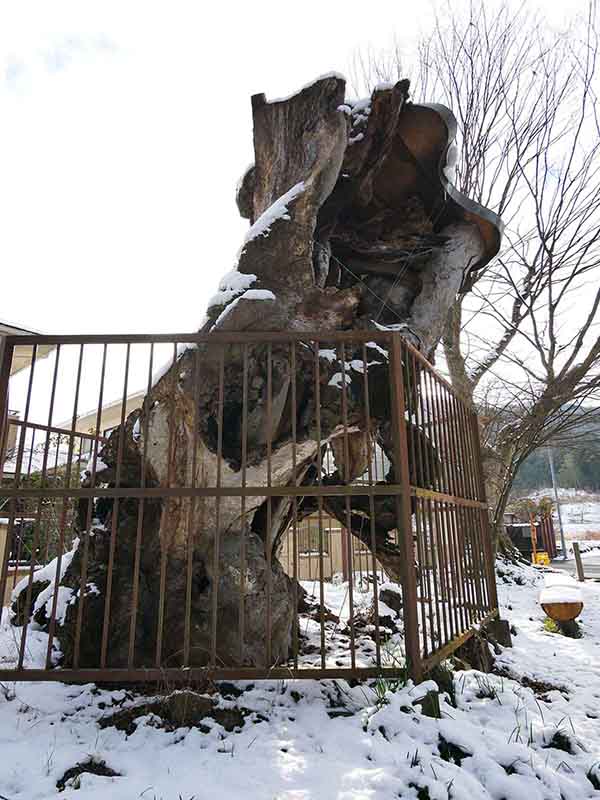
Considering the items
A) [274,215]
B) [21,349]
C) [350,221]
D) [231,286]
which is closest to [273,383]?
[231,286]

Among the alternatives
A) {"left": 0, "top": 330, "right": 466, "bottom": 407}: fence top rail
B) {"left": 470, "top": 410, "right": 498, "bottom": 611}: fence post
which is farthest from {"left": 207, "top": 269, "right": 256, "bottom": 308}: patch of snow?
{"left": 470, "top": 410, "right": 498, "bottom": 611}: fence post

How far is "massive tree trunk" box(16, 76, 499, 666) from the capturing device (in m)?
3.62

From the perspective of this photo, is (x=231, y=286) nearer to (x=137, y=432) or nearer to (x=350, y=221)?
(x=137, y=432)

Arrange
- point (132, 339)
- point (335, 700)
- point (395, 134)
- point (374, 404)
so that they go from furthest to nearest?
point (395, 134) < point (374, 404) < point (132, 339) < point (335, 700)

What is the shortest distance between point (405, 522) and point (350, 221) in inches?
125

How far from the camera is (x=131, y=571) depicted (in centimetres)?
380

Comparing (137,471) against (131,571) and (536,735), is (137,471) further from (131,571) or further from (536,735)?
(536,735)

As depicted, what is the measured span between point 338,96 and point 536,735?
4456 millimetres

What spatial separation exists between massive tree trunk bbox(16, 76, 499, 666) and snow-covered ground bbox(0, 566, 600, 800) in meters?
0.44

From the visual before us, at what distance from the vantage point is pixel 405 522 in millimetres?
3215

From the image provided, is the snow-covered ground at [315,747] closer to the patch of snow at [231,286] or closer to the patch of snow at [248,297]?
the patch of snow at [248,297]

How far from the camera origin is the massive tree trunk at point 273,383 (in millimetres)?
3623

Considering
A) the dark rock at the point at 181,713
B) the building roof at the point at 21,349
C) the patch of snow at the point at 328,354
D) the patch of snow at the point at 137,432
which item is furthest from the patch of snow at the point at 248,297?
the dark rock at the point at 181,713

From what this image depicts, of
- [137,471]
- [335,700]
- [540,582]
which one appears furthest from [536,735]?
[540,582]
